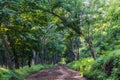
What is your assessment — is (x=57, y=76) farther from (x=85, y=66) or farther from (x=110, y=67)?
(x=110, y=67)

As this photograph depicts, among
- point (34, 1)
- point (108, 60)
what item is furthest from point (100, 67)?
point (34, 1)

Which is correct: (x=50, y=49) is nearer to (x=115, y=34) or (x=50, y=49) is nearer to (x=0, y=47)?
(x=0, y=47)

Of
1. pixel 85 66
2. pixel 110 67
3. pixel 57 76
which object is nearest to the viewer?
pixel 110 67

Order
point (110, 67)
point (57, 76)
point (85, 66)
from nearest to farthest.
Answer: point (110, 67)
point (57, 76)
point (85, 66)

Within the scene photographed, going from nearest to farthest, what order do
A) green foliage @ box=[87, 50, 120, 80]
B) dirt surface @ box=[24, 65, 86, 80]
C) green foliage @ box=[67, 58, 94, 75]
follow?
green foliage @ box=[87, 50, 120, 80], dirt surface @ box=[24, 65, 86, 80], green foliage @ box=[67, 58, 94, 75]

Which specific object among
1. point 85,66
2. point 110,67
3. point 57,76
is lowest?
point 57,76

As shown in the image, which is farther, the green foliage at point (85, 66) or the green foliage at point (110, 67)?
the green foliage at point (85, 66)

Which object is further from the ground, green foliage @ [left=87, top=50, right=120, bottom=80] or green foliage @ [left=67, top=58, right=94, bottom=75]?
green foliage @ [left=87, top=50, right=120, bottom=80]

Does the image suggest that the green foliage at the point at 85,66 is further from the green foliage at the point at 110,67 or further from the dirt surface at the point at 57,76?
the green foliage at the point at 110,67

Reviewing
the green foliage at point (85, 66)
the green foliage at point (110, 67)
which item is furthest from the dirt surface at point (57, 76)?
the green foliage at point (110, 67)

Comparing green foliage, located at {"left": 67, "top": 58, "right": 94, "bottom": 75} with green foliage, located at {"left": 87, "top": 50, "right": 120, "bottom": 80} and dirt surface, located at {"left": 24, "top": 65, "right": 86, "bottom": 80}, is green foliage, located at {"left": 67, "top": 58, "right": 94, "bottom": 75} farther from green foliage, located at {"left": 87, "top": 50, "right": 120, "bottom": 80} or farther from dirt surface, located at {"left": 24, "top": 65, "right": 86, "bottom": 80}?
green foliage, located at {"left": 87, "top": 50, "right": 120, "bottom": 80}

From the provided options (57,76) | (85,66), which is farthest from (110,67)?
(85,66)

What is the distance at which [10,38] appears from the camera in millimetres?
29969

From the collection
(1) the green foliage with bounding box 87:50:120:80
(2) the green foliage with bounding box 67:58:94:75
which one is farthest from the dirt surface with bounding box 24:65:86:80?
(1) the green foliage with bounding box 87:50:120:80
